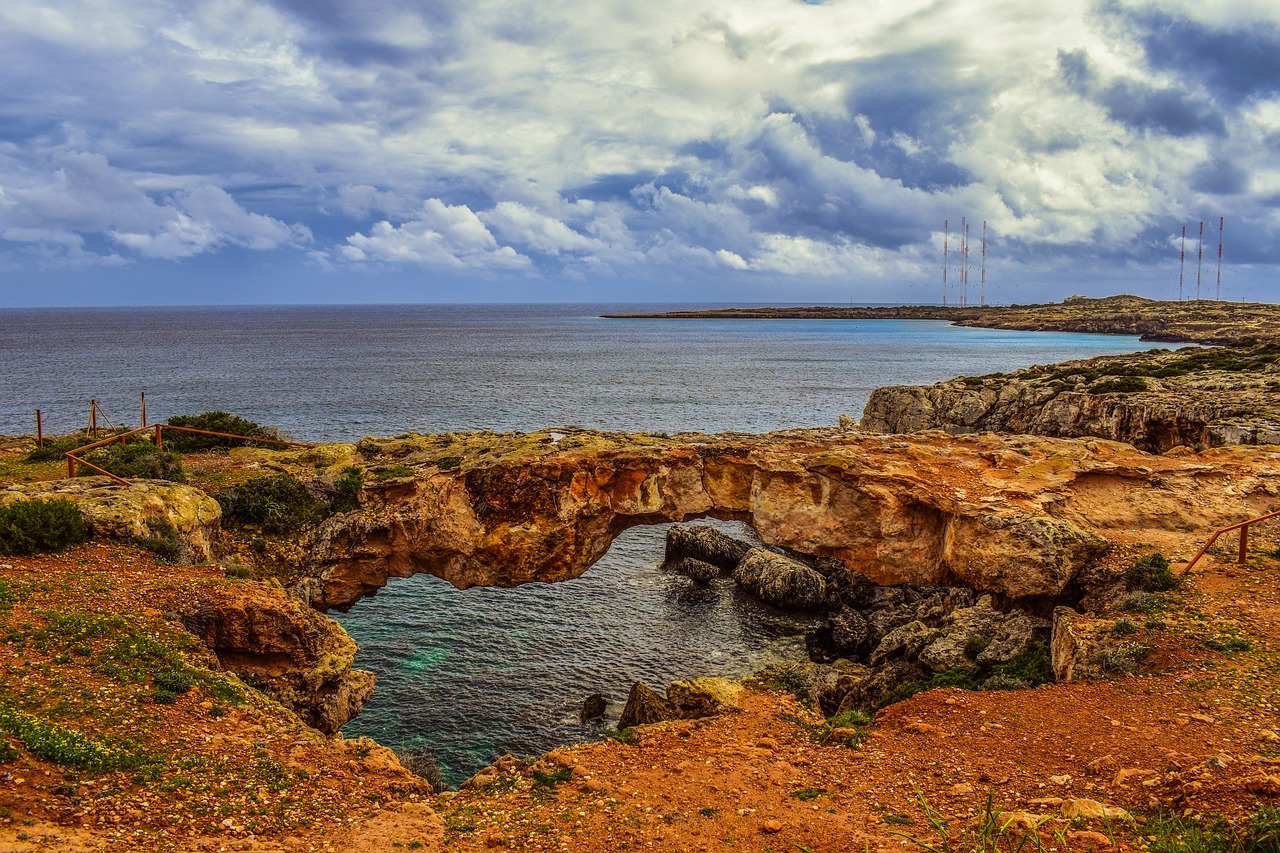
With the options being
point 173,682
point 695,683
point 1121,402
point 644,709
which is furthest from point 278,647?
point 1121,402

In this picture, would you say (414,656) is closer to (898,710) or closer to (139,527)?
(139,527)

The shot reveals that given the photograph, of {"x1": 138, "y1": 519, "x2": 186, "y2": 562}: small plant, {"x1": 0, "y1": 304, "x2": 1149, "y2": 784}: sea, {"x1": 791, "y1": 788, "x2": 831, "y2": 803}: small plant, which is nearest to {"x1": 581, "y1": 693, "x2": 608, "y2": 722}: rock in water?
{"x1": 0, "y1": 304, "x2": 1149, "y2": 784}: sea

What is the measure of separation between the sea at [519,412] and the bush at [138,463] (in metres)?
9.21

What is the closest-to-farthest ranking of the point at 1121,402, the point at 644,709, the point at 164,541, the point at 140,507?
the point at 164,541, the point at 140,507, the point at 644,709, the point at 1121,402

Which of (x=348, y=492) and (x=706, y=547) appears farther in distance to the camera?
(x=706, y=547)

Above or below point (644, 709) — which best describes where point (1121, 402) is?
above

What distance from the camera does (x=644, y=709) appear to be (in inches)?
858

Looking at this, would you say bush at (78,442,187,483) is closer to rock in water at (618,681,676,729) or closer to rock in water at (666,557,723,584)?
rock in water at (618,681,676,729)

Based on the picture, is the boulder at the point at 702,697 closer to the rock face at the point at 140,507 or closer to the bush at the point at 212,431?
the rock face at the point at 140,507

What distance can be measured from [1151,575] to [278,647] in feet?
61.7

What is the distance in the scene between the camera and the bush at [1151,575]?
17.2 metres

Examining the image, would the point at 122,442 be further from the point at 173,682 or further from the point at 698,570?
the point at 698,570

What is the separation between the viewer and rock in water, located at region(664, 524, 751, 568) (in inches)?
1463

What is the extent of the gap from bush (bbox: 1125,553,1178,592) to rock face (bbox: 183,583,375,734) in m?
17.7
